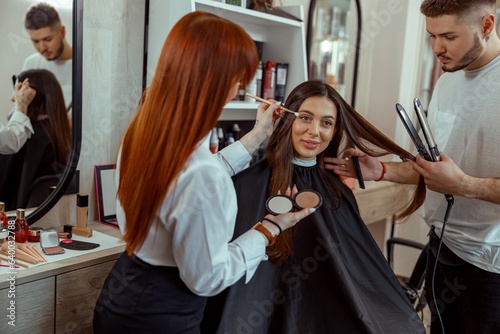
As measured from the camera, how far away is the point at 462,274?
180 cm

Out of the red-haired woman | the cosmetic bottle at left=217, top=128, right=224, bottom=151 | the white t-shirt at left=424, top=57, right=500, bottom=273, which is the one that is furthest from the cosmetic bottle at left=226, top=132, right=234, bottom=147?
the red-haired woman

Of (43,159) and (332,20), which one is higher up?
(332,20)

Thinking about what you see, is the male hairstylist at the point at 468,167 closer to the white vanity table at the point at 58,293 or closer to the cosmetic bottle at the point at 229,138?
the cosmetic bottle at the point at 229,138

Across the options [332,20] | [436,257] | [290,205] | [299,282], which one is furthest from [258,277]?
[332,20]

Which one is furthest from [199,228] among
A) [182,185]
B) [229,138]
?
[229,138]

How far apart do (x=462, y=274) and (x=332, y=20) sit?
180 centimetres

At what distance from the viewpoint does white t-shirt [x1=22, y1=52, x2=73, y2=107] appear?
1661 millimetres

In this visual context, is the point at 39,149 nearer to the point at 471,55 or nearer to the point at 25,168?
the point at 25,168

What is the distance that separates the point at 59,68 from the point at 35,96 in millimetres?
129

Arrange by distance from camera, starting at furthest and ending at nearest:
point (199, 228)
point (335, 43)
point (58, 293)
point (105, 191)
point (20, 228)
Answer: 1. point (335, 43)
2. point (105, 191)
3. point (20, 228)
4. point (58, 293)
5. point (199, 228)

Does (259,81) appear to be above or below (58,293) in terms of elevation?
above

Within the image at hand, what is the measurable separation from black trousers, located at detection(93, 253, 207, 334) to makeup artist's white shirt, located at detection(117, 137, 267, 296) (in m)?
0.04

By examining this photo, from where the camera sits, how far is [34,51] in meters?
1.66

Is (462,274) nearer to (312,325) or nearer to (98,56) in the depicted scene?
(312,325)
